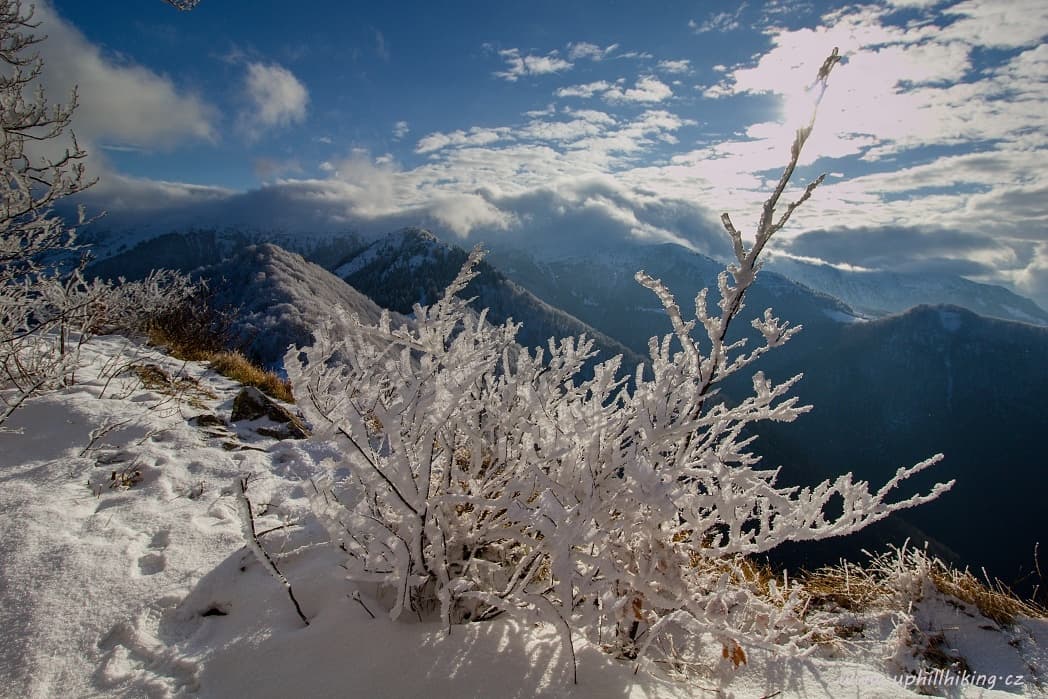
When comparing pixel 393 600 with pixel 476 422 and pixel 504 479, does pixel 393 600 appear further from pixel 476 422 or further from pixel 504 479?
pixel 476 422

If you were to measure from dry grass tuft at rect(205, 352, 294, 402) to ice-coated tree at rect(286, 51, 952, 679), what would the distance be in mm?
5420

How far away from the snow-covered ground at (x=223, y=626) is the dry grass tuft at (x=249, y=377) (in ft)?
9.76

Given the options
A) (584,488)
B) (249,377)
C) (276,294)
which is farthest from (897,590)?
(276,294)

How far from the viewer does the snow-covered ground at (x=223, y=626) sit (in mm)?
2049

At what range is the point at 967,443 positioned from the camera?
18688cm

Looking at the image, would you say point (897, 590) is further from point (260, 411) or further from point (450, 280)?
point (450, 280)

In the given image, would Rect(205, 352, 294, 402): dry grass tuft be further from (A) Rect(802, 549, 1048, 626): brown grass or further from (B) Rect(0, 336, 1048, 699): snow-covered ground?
(A) Rect(802, 549, 1048, 626): brown grass

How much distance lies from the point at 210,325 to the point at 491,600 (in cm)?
1055

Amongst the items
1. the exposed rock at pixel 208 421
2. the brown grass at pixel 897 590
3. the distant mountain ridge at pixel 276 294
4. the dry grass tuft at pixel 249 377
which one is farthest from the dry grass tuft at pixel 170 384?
the distant mountain ridge at pixel 276 294

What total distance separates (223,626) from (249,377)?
5864 mm

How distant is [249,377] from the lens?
25.1ft

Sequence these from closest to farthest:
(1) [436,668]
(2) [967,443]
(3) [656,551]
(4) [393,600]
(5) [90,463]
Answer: (1) [436,668] → (3) [656,551] → (4) [393,600] → (5) [90,463] → (2) [967,443]

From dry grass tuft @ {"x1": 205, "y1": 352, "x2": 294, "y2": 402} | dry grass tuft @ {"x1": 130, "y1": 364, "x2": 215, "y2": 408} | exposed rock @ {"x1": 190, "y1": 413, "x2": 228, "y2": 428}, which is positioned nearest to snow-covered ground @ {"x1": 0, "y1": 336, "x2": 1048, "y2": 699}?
exposed rock @ {"x1": 190, "y1": 413, "x2": 228, "y2": 428}

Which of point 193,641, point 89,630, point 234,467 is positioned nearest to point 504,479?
point 193,641
